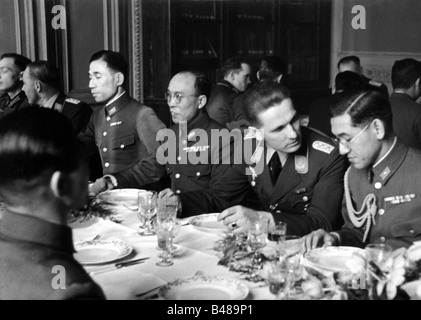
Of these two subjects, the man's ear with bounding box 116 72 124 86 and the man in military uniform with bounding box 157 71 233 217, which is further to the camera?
the man's ear with bounding box 116 72 124 86

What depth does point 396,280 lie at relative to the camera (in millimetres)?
1359

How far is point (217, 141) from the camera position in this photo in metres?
3.12

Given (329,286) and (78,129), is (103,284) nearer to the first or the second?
(329,286)

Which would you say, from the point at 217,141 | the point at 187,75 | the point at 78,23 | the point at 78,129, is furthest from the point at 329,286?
the point at 78,23

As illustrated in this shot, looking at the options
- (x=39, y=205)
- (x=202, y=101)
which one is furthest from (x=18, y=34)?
(x=39, y=205)

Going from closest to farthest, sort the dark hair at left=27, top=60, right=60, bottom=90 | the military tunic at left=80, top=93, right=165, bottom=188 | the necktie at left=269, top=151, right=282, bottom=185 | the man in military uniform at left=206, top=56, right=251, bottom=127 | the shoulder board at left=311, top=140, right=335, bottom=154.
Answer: the shoulder board at left=311, top=140, right=335, bottom=154 → the necktie at left=269, top=151, right=282, bottom=185 → the military tunic at left=80, top=93, right=165, bottom=188 → the dark hair at left=27, top=60, right=60, bottom=90 → the man in military uniform at left=206, top=56, right=251, bottom=127

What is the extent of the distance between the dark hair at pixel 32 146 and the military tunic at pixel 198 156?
1.87 metres

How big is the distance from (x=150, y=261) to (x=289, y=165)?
1.00 m

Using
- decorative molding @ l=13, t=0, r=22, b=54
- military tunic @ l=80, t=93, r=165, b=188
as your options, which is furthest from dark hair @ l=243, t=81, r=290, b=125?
decorative molding @ l=13, t=0, r=22, b=54

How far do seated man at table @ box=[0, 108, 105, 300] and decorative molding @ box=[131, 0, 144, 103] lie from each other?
436 cm

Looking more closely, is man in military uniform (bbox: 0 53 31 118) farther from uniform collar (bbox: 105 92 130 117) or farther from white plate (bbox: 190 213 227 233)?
white plate (bbox: 190 213 227 233)

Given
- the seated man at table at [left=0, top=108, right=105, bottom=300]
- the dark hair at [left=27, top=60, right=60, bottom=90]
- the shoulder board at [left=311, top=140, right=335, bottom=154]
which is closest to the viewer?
the seated man at table at [left=0, top=108, right=105, bottom=300]

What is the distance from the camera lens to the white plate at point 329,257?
178cm

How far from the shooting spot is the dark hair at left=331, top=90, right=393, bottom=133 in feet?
7.22
